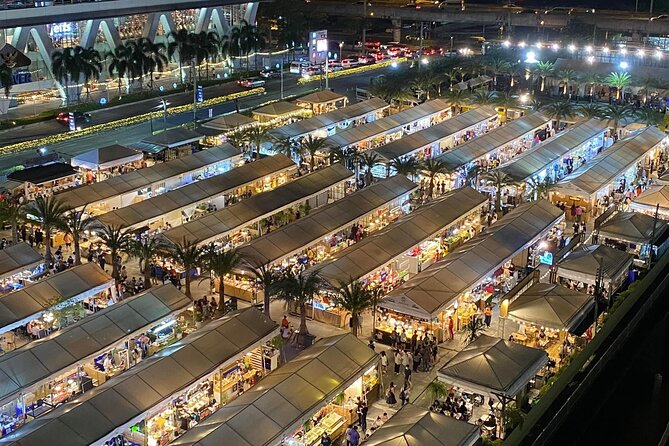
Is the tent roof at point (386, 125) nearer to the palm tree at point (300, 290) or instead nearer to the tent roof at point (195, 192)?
the tent roof at point (195, 192)

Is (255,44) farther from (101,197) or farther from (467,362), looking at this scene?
(467,362)

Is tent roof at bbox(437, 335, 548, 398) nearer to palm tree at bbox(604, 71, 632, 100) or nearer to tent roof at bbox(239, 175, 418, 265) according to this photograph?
tent roof at bbox(239, 175, 418, 265)

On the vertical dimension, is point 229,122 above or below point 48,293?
above

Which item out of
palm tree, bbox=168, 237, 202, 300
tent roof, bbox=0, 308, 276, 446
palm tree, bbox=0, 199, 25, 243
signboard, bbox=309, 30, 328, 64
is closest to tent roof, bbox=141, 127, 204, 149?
palm tree, bbox=0, 199, 25, 243

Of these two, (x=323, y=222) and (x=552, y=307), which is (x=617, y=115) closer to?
(x=323, y=222)

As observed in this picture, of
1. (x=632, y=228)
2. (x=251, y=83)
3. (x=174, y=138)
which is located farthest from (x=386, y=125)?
(x=251, y=83)

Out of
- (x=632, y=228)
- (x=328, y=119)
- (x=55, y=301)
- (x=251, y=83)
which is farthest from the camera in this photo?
(x=251, y=83)
